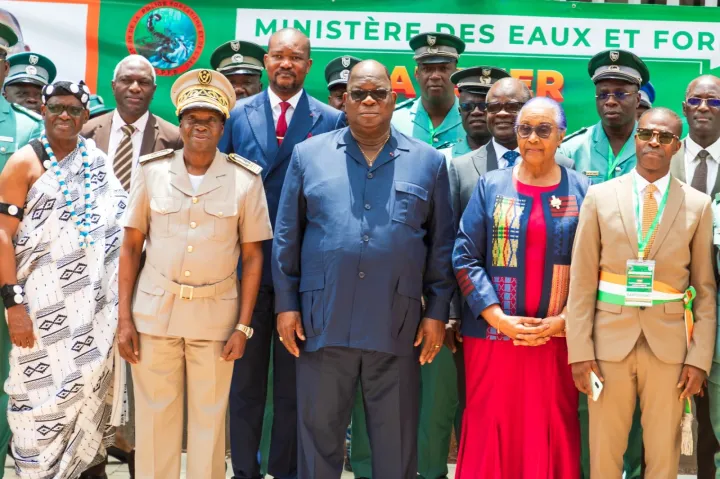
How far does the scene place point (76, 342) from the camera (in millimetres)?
4973

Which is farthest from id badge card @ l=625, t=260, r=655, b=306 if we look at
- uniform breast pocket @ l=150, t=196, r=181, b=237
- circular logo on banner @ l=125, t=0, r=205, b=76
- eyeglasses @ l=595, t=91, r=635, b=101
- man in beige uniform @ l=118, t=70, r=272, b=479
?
circular logo on banner @ l=125, t=0, r=205, b=76

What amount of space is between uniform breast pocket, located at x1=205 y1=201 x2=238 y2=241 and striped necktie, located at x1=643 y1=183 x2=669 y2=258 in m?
2.07

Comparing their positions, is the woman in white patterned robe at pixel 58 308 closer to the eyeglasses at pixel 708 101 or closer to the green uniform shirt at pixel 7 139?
the green uniform shirt at pixel 7 139

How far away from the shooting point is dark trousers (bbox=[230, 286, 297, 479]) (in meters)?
5.29

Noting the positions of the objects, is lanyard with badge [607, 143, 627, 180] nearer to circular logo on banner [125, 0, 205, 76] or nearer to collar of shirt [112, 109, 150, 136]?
collar of shirt [112, 109, 150, 136]

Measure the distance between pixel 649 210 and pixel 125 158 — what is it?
3.14 metres

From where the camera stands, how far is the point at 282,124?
547 centimetres

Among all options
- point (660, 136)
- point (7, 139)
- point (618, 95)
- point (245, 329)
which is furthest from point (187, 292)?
point (618, 95)

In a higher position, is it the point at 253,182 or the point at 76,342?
the point at 253,182

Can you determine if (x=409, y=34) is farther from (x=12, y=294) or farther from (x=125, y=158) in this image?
(x=12, y=294)

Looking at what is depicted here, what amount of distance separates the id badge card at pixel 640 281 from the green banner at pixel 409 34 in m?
3.08

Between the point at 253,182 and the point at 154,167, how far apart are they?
20.4 inches

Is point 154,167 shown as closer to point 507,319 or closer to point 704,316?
point 507,319

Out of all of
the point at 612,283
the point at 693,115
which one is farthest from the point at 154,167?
the point at 693,115
